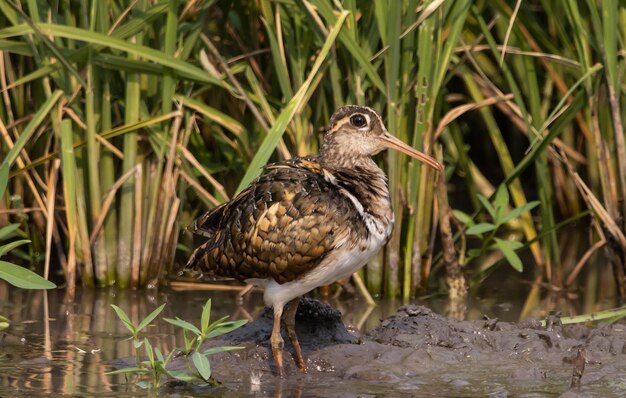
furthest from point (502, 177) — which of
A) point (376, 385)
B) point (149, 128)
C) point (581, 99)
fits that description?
point (376, 385)

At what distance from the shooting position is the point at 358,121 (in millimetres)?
6188

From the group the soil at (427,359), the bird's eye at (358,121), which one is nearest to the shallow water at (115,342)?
the soil at (427,359)

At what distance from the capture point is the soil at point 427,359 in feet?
18.6

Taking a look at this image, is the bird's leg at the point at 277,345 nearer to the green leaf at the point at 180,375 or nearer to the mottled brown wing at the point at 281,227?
the mottled brown wing at the point at 281,227

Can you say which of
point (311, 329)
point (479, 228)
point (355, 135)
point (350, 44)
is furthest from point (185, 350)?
point (479, 228)

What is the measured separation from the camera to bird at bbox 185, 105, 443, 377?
5586 millimetres

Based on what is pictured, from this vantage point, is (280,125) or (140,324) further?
(280,125)

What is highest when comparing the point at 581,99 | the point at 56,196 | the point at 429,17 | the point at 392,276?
the point at 429,17

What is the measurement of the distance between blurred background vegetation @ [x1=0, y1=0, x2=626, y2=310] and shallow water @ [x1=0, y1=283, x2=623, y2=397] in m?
0.20

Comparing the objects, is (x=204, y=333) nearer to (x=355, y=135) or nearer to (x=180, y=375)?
(x=180, y=375)

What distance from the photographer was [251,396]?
551cm

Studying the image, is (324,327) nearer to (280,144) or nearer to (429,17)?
(280,144)

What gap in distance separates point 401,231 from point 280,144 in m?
0.92

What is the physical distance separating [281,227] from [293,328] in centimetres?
66
